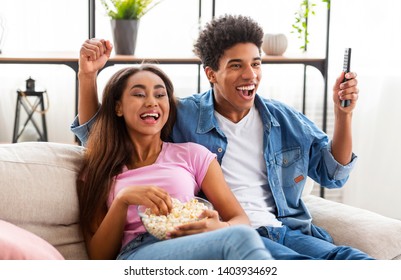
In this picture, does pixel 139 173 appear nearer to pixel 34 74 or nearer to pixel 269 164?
pixel 269 164

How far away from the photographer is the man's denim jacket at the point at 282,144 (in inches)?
86.6

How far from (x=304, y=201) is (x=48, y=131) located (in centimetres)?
189

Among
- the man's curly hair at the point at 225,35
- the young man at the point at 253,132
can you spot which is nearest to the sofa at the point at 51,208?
the young man at the point at 253,132

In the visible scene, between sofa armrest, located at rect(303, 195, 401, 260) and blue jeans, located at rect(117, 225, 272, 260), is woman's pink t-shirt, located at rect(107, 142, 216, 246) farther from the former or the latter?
sofa armrest, located at rect(303, 195, 401, 260)

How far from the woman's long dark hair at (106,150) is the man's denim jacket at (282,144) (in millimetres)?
66

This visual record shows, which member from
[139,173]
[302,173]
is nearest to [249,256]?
[139,173]

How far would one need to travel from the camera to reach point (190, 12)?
13.1 ft

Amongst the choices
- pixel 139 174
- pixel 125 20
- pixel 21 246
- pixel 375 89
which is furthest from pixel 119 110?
pixel 375 89

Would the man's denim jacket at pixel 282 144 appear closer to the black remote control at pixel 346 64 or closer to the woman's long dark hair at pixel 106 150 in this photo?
the woman's long dark hair at pixel 106 150

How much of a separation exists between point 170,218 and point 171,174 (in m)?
0.23

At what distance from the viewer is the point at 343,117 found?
85.5 inches

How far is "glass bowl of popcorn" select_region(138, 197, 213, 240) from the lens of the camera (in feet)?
5.97

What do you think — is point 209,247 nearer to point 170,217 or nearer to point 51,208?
point 170,217

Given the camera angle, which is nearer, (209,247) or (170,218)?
(209,247)
